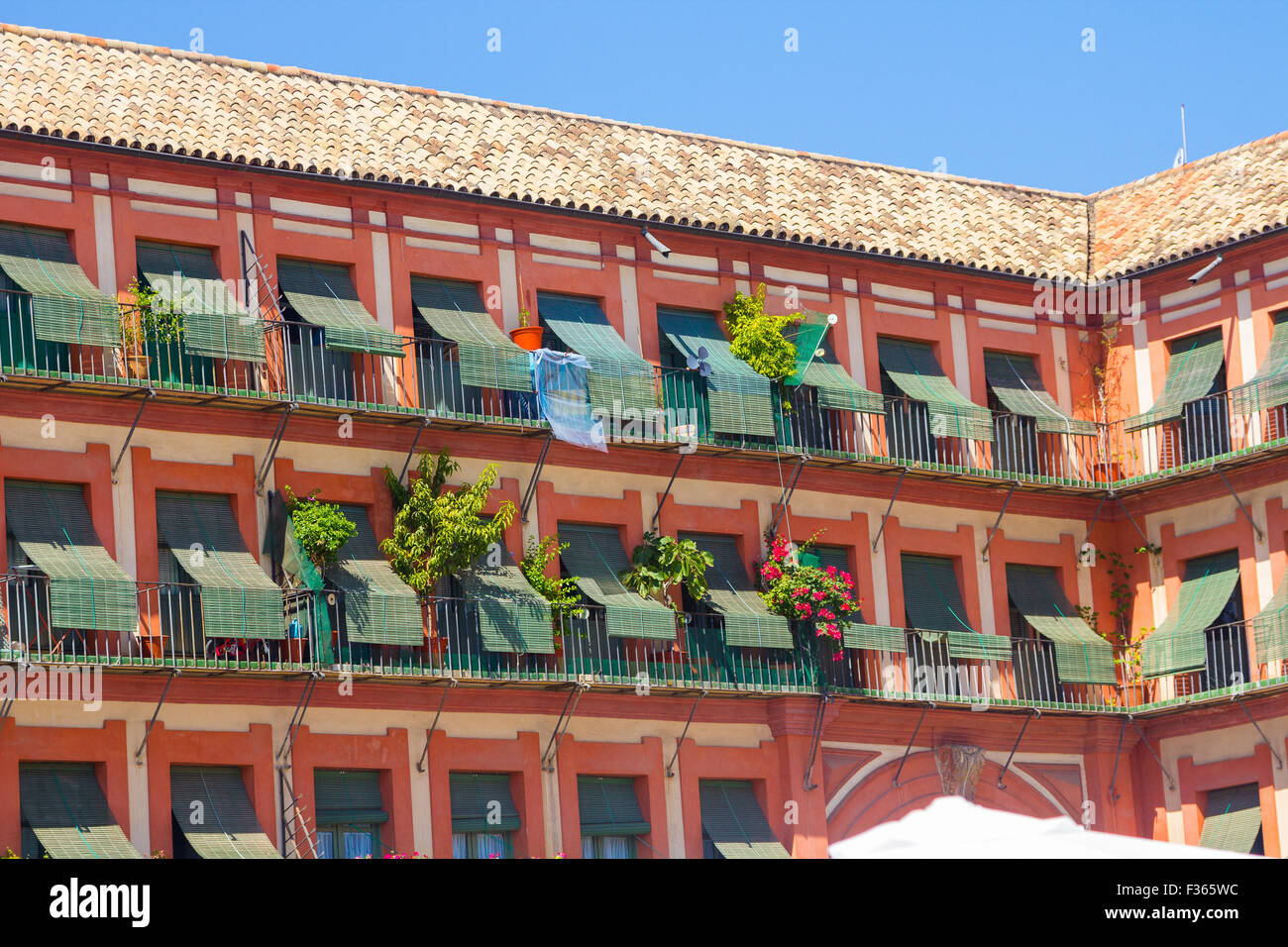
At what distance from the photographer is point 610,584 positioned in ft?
103

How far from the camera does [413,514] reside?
29.7 m

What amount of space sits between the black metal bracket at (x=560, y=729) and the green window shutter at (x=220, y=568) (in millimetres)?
4248

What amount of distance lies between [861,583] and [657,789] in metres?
4.75

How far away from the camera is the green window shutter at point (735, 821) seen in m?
31.3

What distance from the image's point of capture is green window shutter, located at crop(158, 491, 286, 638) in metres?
27.6

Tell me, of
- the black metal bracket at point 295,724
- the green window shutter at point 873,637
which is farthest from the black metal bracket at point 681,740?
the black metal bracket at point 295,724

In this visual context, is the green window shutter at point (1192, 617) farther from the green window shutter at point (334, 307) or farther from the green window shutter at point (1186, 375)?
the green window shutter at point (334, 307)

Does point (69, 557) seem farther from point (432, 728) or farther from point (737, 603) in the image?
point (737, 603)

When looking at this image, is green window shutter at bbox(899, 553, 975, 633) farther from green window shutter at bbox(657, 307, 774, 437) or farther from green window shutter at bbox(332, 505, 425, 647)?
green window shutter at bbox(332, 505, 425, 647)

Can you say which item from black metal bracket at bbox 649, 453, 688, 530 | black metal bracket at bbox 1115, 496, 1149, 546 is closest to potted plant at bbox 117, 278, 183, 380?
black metal bracket at bbox 649, 453, 688, 530

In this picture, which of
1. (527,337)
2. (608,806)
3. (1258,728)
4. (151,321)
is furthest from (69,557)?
(1258,728)
